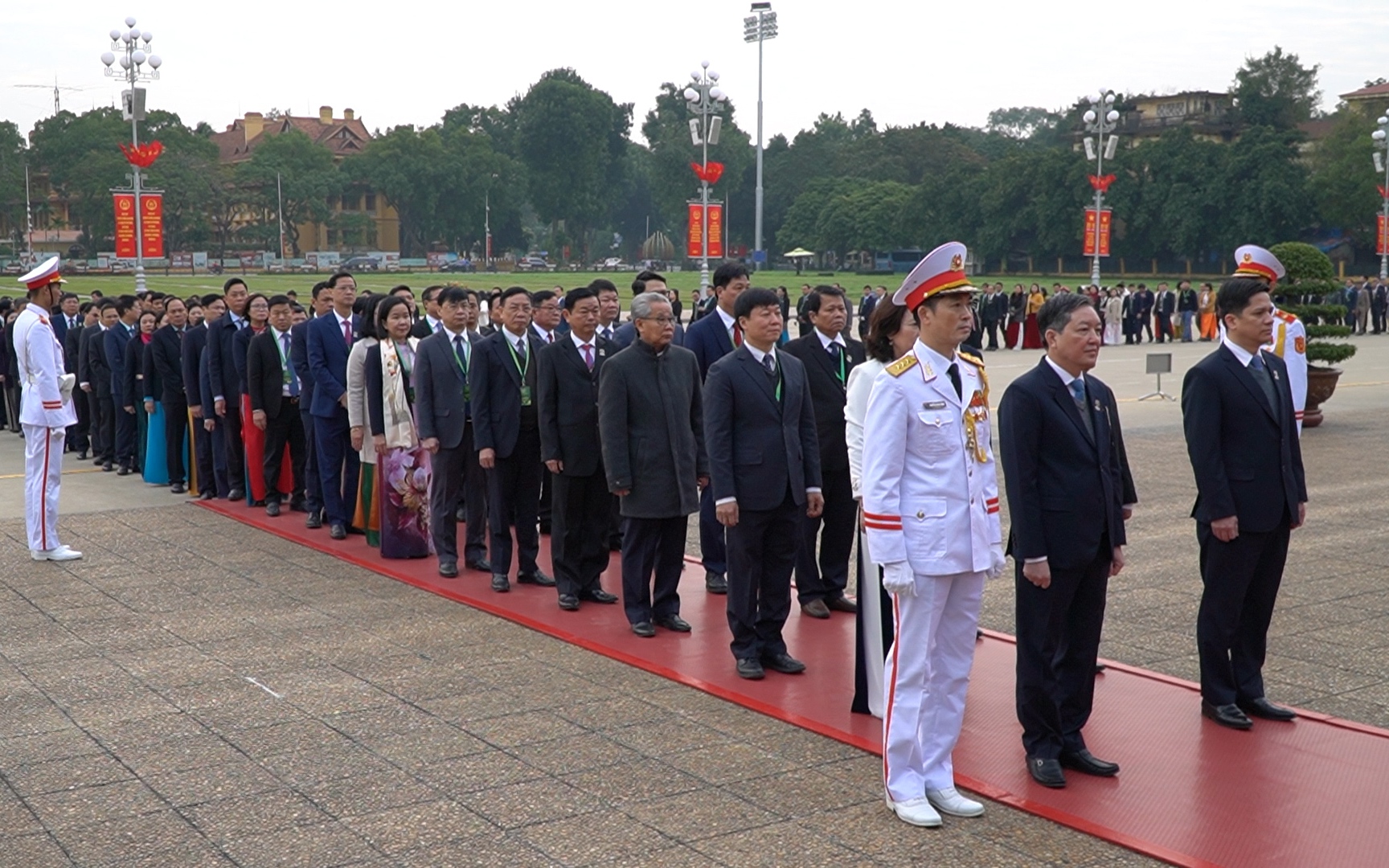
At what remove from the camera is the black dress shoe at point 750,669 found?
6219mm

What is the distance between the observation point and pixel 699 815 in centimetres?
460

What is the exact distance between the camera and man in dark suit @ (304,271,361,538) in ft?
32.1

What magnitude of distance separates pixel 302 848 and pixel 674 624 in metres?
3.05

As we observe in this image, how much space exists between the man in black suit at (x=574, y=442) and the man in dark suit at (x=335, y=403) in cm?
267

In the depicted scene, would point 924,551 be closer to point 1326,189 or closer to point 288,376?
point 288,376

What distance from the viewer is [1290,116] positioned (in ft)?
226

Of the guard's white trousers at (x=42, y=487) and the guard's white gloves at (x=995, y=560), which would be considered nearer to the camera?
the guard's white gloves at (x=995, y=560)

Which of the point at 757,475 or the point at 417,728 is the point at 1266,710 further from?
the point at 417,728

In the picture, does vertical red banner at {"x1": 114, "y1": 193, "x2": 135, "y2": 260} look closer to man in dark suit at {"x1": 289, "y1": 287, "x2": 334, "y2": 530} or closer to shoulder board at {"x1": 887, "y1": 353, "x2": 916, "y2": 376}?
man in dark suit at {"x1": 289, "y1": 287, "x2": 334, "y2": 530}

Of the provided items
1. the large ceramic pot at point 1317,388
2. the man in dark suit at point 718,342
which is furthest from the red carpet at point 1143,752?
the large ceramic pot at point 1317,388

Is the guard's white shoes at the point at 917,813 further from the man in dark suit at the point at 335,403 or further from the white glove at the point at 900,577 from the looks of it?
the man in dark suit at the point at 335,403

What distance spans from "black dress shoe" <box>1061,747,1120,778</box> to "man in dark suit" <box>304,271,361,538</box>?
6162 millimetres

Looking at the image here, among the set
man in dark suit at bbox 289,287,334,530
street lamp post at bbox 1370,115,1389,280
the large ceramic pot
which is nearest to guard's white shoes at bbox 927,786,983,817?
man in dark suit at bbox 289,287,334,530

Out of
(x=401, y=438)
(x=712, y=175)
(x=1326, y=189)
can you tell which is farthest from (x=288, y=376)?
(x=1326, y=189)
